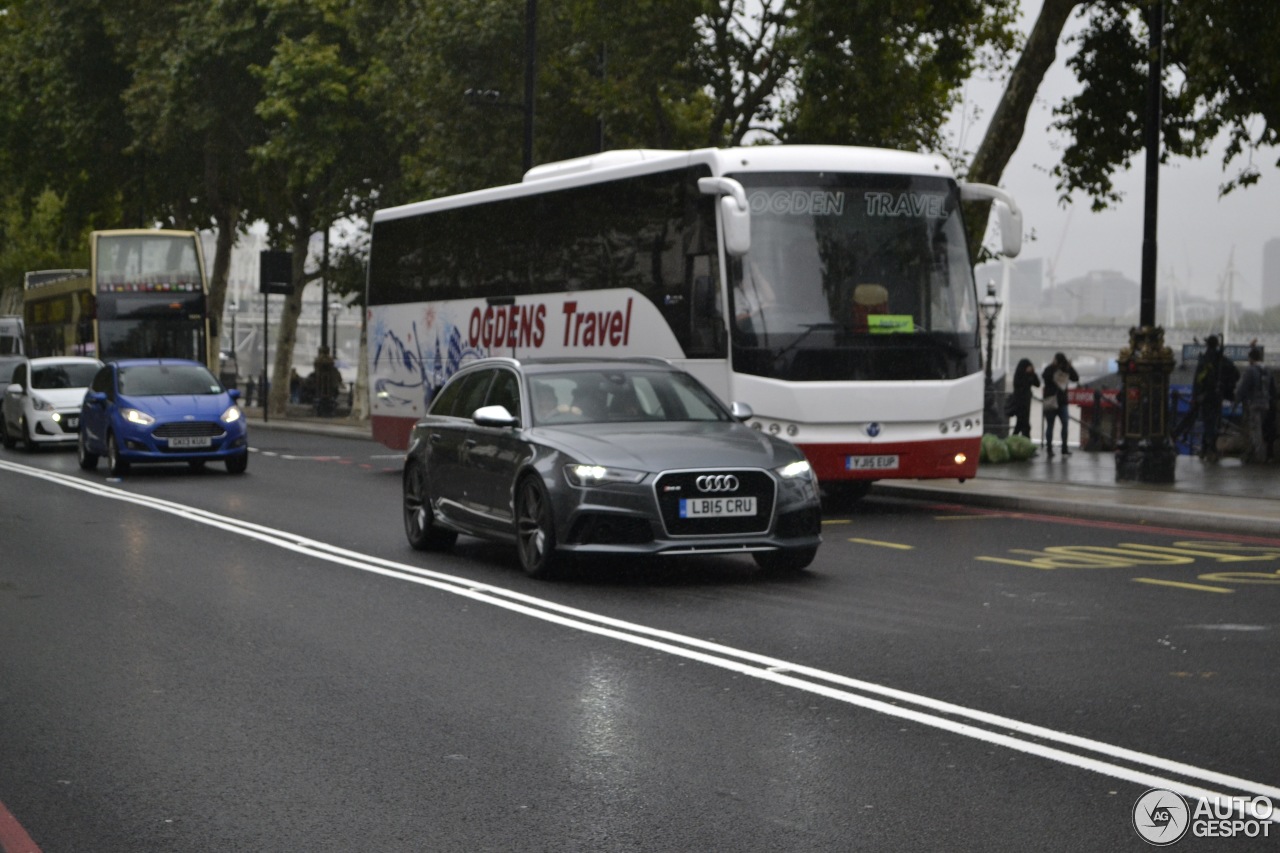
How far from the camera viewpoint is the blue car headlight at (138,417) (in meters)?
22.8

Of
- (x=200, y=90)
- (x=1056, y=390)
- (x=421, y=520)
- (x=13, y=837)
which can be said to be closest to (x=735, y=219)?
(x=421, y=520)

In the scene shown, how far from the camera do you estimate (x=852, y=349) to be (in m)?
17.4

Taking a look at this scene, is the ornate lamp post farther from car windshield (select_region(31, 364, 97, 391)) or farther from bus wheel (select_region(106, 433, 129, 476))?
car windshield (select_region(31, 364, 97, 391))

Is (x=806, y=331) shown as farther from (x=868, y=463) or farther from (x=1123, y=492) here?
(x=1123, y=492)

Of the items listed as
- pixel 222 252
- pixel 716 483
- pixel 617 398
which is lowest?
pixel 716 483

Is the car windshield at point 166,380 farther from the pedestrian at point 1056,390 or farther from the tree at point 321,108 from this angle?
the tree at point 321,108

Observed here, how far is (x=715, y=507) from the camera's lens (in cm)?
1135

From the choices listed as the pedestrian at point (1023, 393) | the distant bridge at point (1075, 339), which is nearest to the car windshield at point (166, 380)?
the pedestrian at point (1023, 393)

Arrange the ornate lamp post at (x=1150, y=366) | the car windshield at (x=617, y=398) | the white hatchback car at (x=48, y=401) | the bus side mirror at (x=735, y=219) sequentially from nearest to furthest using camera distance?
1. the car windshield at (x=617, y=398)
2. the bus side mirror at (x=735, y=219)
3. the ornate lamp post at (x=1150, y=366)
4. the white hatchback car at (x=48, y=401)

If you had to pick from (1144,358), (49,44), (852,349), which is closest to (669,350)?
(852,349)

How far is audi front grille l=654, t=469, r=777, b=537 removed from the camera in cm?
1129

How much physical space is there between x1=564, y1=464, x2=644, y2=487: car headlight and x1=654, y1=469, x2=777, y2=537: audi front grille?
15 cm

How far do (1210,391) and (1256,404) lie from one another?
734 millimetres

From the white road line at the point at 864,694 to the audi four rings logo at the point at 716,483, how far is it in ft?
4.01
